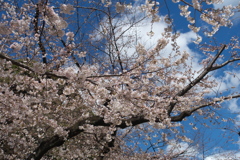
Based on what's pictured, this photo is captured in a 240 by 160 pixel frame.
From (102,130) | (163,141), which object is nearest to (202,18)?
(102,130)

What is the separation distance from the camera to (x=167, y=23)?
309cm

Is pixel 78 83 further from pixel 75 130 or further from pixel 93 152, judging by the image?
pixel 93 152

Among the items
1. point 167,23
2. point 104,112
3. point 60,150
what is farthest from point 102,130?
point 167,23

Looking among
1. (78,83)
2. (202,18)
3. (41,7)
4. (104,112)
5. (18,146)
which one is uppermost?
(202,18)

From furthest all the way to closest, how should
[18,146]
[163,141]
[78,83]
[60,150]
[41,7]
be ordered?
[163,141] < [60,150] < [18,146] < [41,7] < [78,83]

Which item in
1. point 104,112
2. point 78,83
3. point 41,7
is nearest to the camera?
point 78,83

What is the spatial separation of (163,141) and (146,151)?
80 cm

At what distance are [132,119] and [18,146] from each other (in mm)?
2939

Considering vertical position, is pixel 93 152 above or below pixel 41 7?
below

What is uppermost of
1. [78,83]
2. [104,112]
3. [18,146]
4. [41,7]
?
[41,7]

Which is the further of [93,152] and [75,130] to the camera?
[93,152]

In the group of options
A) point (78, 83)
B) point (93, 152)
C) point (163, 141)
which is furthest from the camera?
point (163, 141)

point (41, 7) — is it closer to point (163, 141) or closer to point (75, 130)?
point (75, 130)

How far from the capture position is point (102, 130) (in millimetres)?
6809
